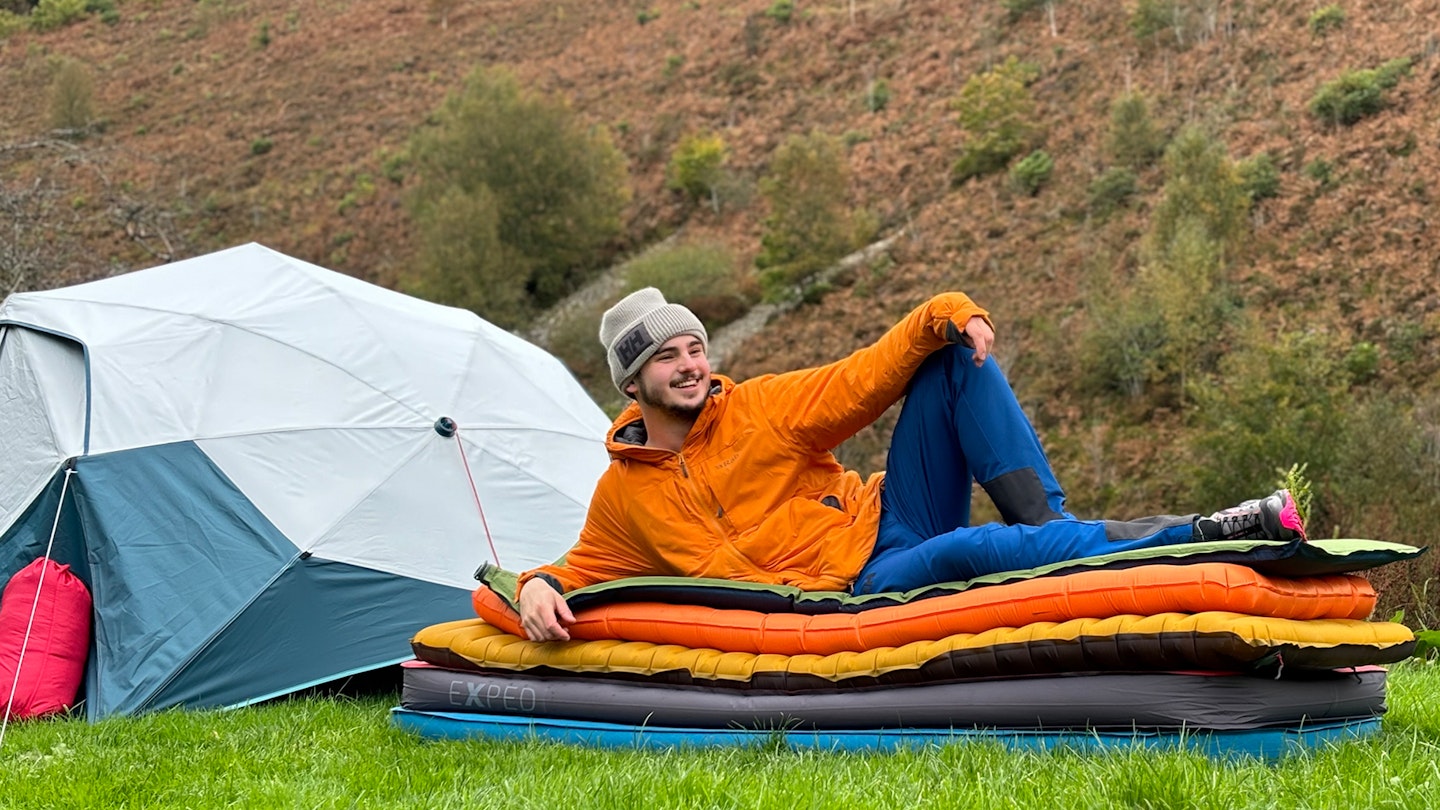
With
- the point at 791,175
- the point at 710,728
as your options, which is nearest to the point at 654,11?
the point at 791,175

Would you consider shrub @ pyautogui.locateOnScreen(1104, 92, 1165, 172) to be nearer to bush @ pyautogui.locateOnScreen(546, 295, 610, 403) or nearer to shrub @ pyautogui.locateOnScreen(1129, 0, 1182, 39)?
shrub @ pyautogui.locateOnScreen(1129, 0, 1182, 39)

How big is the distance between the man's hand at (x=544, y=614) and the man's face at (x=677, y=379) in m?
0.77

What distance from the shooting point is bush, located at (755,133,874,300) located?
36.8 m

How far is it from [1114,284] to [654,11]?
114ft

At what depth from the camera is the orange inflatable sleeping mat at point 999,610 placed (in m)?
3.25

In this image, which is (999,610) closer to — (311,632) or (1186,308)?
(311,632)

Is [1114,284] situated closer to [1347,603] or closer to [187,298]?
[187,298]

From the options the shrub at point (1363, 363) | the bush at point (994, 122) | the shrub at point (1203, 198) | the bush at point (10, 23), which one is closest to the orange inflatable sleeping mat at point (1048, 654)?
the shrub at point (1363, 363)

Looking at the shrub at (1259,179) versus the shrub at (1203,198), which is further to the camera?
the shrub at (1259,179)

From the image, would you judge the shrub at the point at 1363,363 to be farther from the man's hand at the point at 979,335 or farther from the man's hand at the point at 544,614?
the man's hand at the point at 544,614

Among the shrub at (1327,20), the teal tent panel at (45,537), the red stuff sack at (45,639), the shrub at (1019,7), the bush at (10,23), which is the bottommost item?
the shrub at (1327,20)

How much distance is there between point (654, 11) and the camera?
5834 cm

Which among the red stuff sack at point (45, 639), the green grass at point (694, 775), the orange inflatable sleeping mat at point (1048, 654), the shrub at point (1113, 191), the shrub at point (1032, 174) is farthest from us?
the shrub at point (1032, 174)

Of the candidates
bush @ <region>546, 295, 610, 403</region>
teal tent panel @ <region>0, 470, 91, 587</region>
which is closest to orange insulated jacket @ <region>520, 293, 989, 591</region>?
teal tent panel @ <region>0, 470, 91, 587</region>
